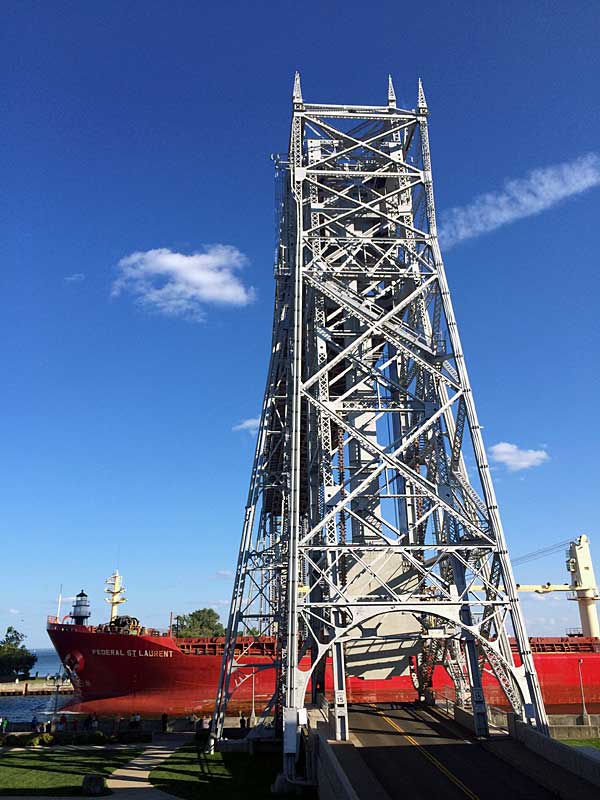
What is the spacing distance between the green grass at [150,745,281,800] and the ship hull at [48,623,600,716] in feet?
72.6

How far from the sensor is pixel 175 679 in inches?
1713

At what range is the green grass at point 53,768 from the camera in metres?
18.1

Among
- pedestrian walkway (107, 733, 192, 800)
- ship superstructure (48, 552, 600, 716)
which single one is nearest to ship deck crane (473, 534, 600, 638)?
ship superstructure (48, 552, 600, 716)

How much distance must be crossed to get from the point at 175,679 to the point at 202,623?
79561mm

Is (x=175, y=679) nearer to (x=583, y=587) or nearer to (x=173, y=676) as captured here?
(x=173, y=676)

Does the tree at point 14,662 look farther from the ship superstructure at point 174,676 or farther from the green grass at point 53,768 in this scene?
the green grass at point 53,768

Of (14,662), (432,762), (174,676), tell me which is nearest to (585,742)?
(432,762)

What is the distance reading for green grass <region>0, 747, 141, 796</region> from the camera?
712 inches

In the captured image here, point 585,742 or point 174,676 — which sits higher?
point 174,676

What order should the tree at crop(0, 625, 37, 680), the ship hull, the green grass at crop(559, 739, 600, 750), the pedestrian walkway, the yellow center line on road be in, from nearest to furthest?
the yellow center line on road → the pedestrian walkway → the green grass at crop(559, 739, 600, 750) → the ship hull → the tree at crop(0, 625, 37, 680)

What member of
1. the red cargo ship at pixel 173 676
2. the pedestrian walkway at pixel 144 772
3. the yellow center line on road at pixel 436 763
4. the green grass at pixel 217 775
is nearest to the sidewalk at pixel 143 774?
the pedestrian walkway at pixel 144 772

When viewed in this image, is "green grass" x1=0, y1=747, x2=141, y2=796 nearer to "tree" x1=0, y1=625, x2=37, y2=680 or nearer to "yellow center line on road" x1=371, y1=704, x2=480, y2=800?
"yellow center line on road" x1=371, y1=704, x2=480, y2=800

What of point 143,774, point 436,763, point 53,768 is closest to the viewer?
point 436,763

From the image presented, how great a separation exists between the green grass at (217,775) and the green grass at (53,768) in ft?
7.00
